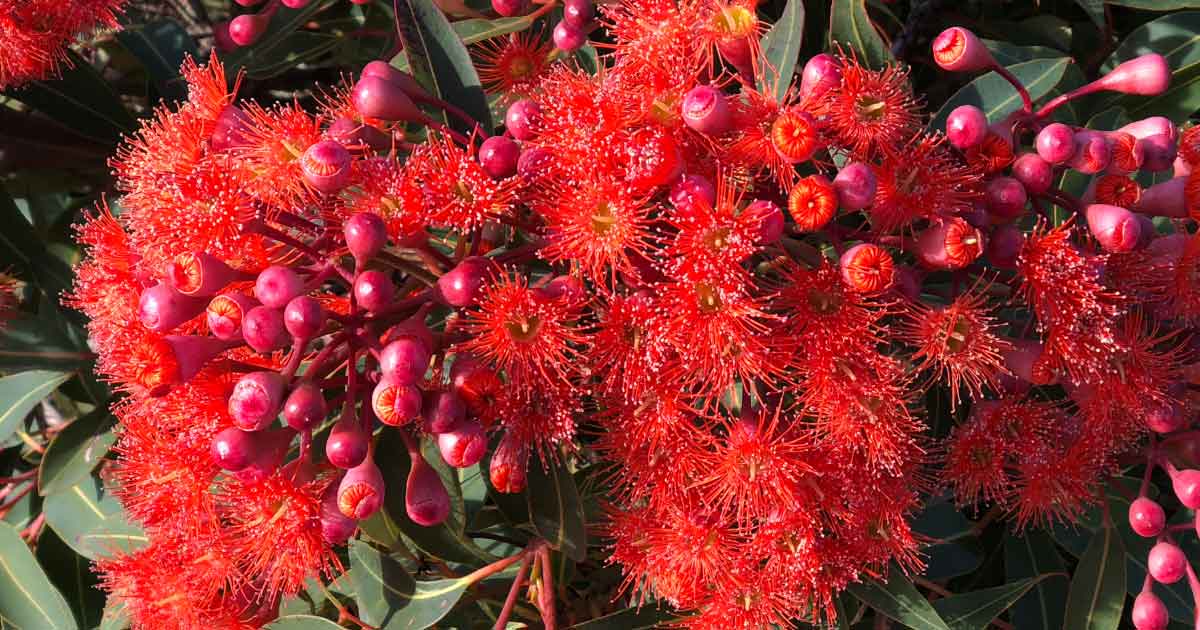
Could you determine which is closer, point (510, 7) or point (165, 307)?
point (165, 307)

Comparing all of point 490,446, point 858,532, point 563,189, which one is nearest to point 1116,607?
point 858,532

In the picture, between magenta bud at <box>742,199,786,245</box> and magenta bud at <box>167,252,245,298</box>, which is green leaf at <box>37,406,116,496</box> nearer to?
magenta bud at <box>167,252,245,298</box>

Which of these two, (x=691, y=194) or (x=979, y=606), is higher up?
(x=691, y=194)

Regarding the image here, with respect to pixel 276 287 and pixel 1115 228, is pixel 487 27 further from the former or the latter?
pixel 1115 228

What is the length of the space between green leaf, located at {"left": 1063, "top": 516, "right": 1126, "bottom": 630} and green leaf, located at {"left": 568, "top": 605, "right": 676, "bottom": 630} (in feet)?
2.33

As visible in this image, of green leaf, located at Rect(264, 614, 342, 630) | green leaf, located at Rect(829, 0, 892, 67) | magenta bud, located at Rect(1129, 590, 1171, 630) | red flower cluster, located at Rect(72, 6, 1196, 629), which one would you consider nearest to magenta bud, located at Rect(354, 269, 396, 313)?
red flower cluster, located at Rect(72, 6, 1196, 629)

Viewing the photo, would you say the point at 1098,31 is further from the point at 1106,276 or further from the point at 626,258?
the point at 626,258

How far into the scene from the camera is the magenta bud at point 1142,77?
1.38 metres

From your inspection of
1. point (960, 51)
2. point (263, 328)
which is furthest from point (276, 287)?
point (960, 51)

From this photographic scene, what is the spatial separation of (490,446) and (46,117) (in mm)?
1278

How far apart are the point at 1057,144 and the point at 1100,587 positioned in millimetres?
852

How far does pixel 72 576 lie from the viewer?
6.59 feet

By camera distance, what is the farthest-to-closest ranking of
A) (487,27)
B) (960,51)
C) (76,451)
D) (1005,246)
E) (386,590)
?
(76,451) → (487,27) → (386,590) → (960,51) → (1005,246)

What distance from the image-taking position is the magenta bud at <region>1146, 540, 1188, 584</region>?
4.83 ft
